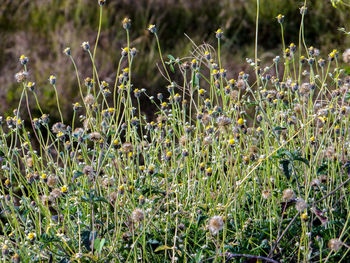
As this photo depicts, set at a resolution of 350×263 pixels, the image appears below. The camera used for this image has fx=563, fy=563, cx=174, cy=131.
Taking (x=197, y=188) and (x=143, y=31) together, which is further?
(x=143, y=31)

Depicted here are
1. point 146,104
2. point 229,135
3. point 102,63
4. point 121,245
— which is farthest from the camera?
point 102,63

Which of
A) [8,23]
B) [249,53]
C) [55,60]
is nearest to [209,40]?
[249,53]

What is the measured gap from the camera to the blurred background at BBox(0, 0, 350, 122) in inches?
180

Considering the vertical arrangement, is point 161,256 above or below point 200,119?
below

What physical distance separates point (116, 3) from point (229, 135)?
132 inches

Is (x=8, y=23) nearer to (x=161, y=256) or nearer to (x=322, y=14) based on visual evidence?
(x=322, y=14)

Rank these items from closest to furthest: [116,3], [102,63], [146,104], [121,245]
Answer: [121,245]
[146,104]
[102,63]
[116,3]

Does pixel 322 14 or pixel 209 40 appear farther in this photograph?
pixel 322 14

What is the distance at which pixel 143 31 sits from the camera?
199 inches

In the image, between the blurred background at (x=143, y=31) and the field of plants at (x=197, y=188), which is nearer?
the field of plants at (x=197, y=188)

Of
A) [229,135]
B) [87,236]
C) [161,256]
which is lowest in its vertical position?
[161,256]

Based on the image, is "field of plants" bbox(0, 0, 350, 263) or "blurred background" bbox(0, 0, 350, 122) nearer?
"field of plants" bbox(0, 0, 350, 263)

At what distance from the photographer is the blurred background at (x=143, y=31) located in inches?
180

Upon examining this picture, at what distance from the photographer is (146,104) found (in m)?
4.29
